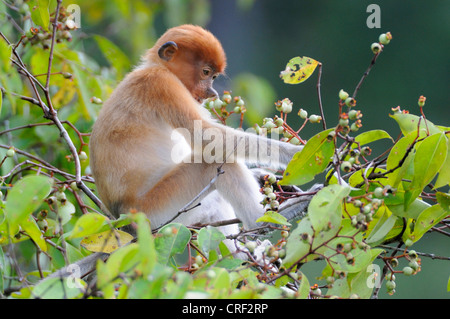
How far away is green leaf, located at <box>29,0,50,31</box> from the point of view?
117 inches

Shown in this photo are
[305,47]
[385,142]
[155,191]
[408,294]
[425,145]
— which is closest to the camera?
[425,145]

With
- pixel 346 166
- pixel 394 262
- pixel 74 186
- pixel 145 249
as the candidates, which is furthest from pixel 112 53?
pixel 145 249

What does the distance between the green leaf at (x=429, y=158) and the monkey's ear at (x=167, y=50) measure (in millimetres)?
2184

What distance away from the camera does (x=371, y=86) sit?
1395 centimetres

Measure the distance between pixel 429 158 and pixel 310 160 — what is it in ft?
1.59

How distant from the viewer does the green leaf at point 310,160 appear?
2.38m

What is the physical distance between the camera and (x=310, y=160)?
8.03ft

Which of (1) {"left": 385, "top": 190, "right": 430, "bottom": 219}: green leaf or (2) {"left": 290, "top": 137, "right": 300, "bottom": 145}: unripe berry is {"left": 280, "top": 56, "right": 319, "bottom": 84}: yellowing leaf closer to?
(2) {"left": 290, "top": 137, "right": 300, "bottom": 145}: unripe berry

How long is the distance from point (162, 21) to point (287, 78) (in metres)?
12.6

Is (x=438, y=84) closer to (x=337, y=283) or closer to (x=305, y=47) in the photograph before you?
(x=305, y=47)

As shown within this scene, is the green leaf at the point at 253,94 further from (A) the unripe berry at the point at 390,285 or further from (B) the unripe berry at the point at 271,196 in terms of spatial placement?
(A) the unripe berry at the point at 390,285

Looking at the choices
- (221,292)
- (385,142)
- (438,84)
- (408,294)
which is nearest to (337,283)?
(221,292)
